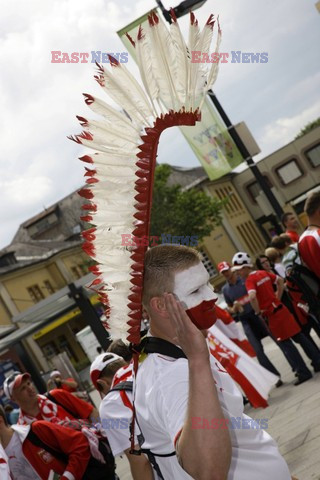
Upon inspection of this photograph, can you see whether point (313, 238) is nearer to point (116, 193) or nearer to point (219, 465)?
point (116, 193)

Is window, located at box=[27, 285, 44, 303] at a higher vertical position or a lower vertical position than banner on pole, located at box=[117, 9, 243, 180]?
higher

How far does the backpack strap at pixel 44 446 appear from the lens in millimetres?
3678

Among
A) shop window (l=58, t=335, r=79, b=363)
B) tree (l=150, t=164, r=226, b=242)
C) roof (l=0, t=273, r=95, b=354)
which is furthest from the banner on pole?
shop window (l=58, t=335, r=79, b=363)

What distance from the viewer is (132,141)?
2.22 meters

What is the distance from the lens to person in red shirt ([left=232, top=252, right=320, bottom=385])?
695 cm

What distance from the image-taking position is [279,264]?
796 centimetres

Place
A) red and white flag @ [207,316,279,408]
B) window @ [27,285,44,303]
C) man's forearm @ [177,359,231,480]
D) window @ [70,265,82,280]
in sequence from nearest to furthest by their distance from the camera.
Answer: man's forearm @ [177,359,231,480], red and white flag @ [207,316,279,408], window @ [27,285,44,303], window @ [70,265,82,280]

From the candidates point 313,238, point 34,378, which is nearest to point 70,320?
point 34,378

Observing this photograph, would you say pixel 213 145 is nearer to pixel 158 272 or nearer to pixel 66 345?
pixel 158 272

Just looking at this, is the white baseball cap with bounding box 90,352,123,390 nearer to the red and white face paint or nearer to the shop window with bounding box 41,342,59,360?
the red and white face paint

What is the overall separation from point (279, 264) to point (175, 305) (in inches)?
248

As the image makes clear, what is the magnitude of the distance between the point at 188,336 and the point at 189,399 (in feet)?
0.67

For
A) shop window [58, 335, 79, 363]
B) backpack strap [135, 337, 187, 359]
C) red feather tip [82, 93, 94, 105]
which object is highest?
red feather tip [82, 93, 94, 105]

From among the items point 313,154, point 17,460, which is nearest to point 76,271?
point 313,154
